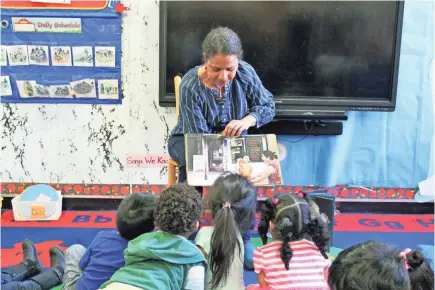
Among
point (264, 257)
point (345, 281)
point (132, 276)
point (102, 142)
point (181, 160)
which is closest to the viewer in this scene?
point (345, 281)

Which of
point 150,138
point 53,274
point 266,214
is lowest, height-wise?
point 53,274

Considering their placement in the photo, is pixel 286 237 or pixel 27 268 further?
pixel 27 268

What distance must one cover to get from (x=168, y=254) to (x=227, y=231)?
0.23 metres

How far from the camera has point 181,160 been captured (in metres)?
2.15

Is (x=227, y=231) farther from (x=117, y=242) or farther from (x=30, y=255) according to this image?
(x=30, y=255)

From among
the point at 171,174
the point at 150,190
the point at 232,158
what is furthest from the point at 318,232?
the point at 150,190

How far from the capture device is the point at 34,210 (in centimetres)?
268

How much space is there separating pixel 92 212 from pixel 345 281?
2.03 m

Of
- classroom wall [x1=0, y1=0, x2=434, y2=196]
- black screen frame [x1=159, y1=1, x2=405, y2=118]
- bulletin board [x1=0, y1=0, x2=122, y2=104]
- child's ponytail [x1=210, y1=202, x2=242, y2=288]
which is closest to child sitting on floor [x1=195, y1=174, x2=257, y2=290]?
child's ponytail [x1=210, y1=202, x2=242, y2=288]

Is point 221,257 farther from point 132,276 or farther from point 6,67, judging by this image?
point 6,67

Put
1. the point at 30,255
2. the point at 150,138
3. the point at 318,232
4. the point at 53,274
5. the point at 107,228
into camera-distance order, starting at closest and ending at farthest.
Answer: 1. the point at 318,232
2. the point at 53,274
3. the point at 30,255
4. the point at 107,228
5. the point at 150,138

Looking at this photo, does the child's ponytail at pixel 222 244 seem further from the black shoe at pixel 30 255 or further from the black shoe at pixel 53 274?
the black shoe at pixel 30 255

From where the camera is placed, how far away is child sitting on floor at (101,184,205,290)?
133 centimetres

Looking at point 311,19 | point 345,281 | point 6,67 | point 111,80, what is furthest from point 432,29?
point 6,67
